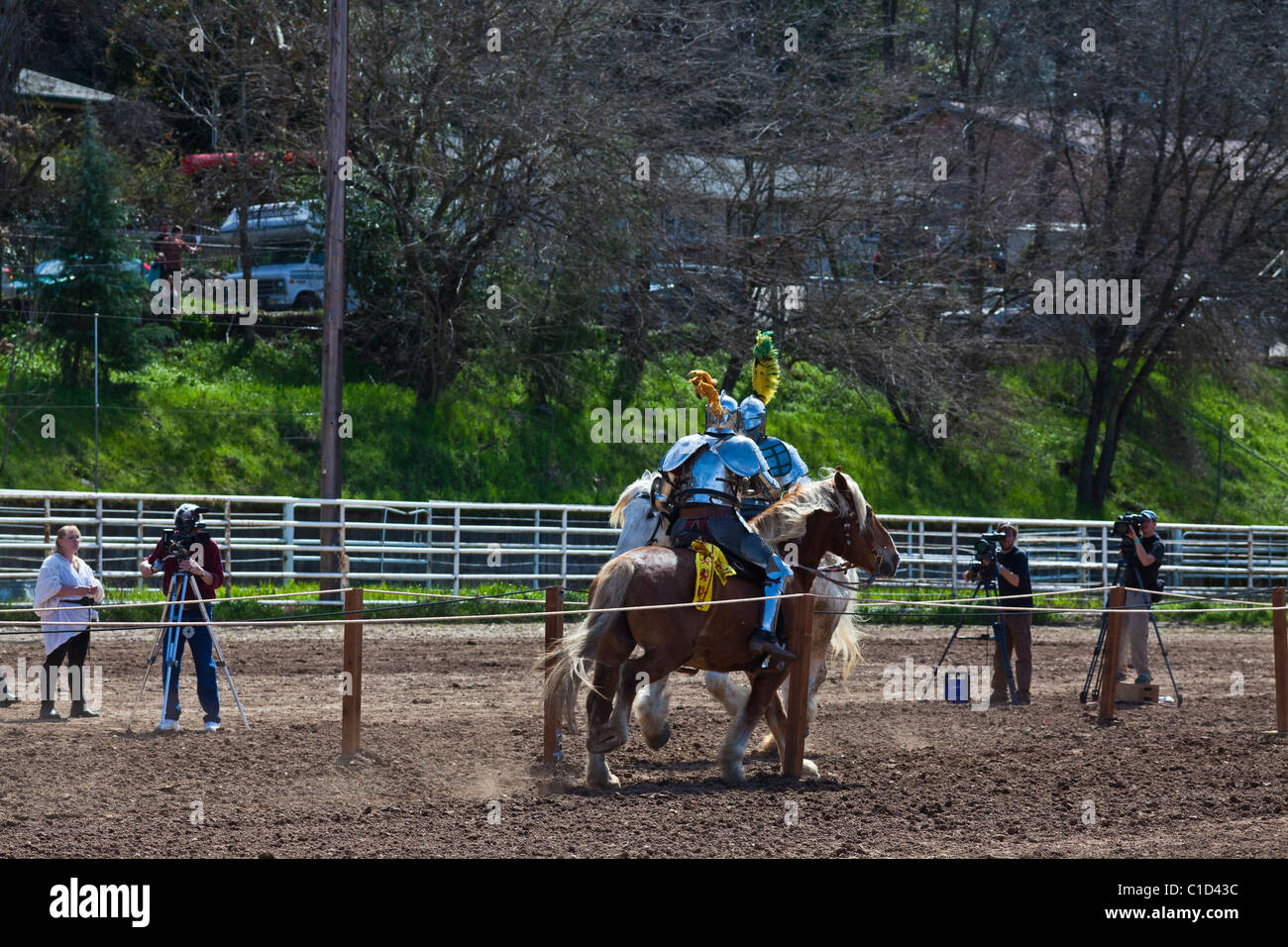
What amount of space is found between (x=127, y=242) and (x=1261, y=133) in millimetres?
21459

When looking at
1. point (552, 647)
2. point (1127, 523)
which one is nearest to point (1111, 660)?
point (1127, 523)

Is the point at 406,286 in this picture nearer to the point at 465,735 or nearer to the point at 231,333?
the point at 231,333

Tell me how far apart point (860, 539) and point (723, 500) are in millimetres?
1525

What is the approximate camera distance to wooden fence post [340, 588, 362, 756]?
361 inches

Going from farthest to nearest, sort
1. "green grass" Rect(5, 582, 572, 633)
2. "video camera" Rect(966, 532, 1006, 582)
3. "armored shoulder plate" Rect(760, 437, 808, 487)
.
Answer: "green grass" Rect(5, 582, 572, 633)
"video camera" Rect(966, 532, 1006, 582)
"armored shoulder plate" Rect(760, 437, 808, 487)

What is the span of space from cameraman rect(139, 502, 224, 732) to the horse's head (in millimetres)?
4833

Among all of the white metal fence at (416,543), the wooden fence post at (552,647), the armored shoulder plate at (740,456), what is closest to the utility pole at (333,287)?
the white metal fence at (416,543)

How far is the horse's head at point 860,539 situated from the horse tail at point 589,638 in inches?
82.4

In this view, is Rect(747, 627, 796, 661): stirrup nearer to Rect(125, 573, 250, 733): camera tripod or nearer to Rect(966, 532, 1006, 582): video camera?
Rect(125, 573, 250, 733): camera tripod

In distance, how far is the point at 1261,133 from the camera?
88.7ft

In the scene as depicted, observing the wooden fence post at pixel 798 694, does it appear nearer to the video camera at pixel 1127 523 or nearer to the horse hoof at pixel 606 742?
the horse hoof at pixel 606 742

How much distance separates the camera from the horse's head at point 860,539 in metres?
9.80

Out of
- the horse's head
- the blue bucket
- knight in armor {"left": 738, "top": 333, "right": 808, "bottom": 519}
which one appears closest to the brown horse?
the horse's head
